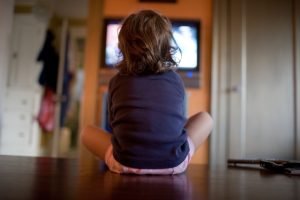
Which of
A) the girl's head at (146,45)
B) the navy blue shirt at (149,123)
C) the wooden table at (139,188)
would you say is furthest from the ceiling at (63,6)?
the wooden table at (139,188)

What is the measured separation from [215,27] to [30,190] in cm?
206

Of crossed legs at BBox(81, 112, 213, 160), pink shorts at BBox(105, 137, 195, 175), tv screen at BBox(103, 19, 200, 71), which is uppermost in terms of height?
tv screen at BBox(103, 19, 200, 71)

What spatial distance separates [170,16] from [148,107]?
1.68 metres

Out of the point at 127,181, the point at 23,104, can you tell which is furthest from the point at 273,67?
the point at 23,104

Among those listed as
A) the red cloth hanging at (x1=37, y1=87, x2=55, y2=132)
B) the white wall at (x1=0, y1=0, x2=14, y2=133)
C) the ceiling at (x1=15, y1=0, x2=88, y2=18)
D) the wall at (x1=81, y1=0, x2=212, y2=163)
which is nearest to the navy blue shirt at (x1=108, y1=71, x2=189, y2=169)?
the wall at (x1=81, y1=0, x2=212, y2=163)

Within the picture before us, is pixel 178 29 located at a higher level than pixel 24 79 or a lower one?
higher

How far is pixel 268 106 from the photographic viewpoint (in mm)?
2320

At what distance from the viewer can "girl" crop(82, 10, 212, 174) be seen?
87cm

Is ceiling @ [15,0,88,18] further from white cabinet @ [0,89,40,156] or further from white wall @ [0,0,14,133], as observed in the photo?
white cabinet @ [0,89,40,156]

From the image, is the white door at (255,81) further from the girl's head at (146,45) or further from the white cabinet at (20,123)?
the white cabinet at (20,123)

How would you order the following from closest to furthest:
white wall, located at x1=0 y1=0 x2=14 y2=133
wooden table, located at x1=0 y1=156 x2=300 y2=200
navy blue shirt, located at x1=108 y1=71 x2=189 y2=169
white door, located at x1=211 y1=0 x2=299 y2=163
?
wooden table, located at x1=0 y1=156 x2=300 y2=200 → navy blue shirt, located at x1=108 y1=71 x2=189 y2=169 → white door, located at x1=211 y1=0 x2=299 y2=163 → white wall, located at x1=0 y1=0 x2=14 y2=133

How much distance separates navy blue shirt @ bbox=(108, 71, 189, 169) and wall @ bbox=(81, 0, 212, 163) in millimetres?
1404

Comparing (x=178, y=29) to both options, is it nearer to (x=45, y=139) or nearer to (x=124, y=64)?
(x=124, y=64)

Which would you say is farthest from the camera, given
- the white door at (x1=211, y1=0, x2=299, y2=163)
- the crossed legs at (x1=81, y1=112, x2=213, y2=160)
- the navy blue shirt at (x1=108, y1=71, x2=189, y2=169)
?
the white door at (x1=211, y1=0, x2=299, y2=163)
